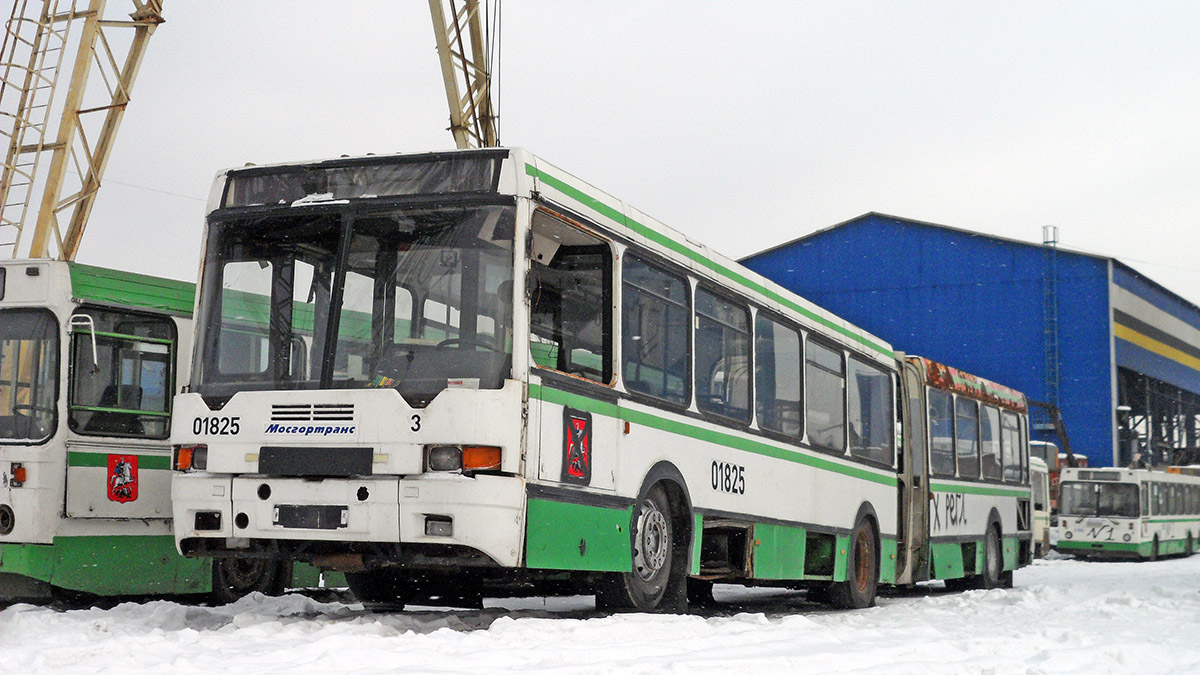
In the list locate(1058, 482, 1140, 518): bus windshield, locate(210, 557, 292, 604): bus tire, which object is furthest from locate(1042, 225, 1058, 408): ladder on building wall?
locate(210, 557, 292, 604): bus tire

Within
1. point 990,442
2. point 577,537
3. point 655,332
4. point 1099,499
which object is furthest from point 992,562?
point 1099,499

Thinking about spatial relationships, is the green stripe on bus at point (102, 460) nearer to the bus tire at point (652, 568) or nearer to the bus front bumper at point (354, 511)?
the bus front bumper at point (354, 511)

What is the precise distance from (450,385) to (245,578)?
5.06 meters

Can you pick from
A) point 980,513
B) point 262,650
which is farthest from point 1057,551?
point 262,650

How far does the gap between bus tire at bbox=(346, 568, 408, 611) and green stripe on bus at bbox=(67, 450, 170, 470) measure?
2.02 meters

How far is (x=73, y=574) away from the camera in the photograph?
11.1m

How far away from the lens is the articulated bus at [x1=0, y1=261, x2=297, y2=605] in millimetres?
11016

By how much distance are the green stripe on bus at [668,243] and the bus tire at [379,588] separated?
344 centimetres

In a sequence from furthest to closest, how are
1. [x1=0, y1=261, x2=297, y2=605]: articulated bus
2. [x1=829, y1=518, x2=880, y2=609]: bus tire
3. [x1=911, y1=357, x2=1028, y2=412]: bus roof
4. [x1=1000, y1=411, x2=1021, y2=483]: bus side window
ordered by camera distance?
[x1=1000, y1=411, x2=1021, y2=483]: bus side window → [x1=911, y1=357, x2=1028, y2=412]: bus roof → [x1=829, y1=518, x2=880, y2=609]: bus tire → [x1=0, y1=261, x2=297, y2=605]: articulated bus

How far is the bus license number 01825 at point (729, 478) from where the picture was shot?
11633mm

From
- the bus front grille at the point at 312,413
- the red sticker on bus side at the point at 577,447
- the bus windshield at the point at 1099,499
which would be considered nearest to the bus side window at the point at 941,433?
the red sticker on bus side at the point at 577,447

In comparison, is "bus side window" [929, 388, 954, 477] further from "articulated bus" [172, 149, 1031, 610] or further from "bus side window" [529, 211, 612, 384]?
"bus side window" [529, 211, 612, 384]

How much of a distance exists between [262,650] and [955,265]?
4463cm

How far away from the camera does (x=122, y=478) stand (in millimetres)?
11586
